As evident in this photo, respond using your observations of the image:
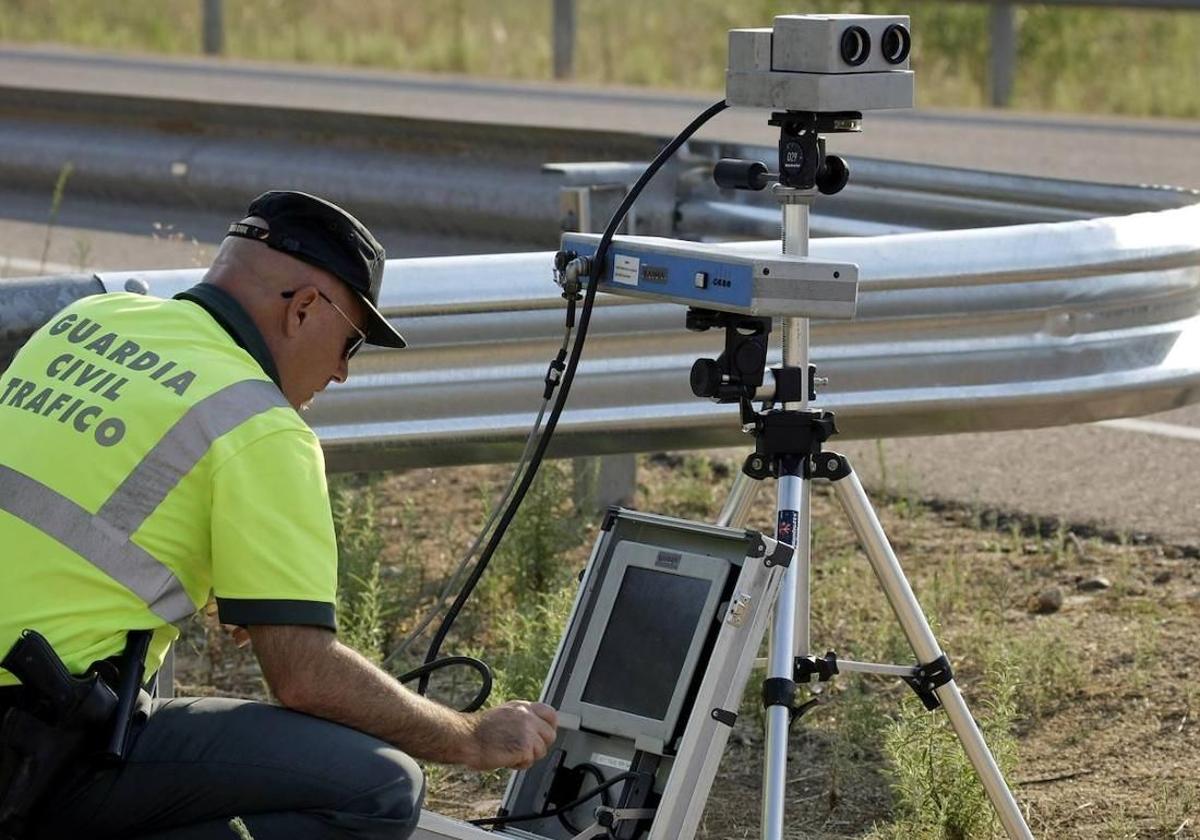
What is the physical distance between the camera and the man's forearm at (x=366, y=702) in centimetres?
338

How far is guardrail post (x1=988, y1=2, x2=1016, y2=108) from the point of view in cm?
1520

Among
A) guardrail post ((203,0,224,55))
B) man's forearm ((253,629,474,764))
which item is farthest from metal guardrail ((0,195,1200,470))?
guardrail post ((203,0,224,55))

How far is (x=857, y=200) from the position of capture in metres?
6.73

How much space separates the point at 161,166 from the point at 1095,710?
4.54 metres

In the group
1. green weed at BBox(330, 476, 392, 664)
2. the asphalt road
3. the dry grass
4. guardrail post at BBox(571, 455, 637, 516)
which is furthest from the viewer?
the dry grass

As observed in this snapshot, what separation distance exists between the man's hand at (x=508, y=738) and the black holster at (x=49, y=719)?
57cm

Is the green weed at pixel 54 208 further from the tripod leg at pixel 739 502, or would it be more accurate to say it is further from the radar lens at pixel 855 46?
the radar lens at pixel 855 46

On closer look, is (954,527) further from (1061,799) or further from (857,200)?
(1061,799)

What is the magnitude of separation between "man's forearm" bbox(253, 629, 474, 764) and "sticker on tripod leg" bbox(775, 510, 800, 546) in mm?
617

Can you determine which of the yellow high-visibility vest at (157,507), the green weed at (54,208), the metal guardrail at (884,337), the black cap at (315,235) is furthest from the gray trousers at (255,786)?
the green weed at (54,208)

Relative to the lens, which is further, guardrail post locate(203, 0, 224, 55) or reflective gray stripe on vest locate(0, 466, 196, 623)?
guardrail post locate(203, 0, 224, 55)

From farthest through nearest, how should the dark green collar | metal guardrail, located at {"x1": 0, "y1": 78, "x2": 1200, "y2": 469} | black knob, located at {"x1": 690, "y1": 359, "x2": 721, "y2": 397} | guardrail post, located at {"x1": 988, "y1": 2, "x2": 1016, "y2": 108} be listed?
guardrail post, located at {"x1": 988, "y1": 2, "x2": 1016, "y2": 108}
metal guardrail, located at {"x1": 0, "y1": 78, "x2": 1200, "y2": 469}
black knob, located at {"x1": 690, "y1": 359, "x2": 721, "y2": 397}
the dark green collar

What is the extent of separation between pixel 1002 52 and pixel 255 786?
41.7 feet

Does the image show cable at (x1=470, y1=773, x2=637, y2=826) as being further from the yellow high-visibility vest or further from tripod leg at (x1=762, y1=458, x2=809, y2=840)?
the yellow high-visibility vest
